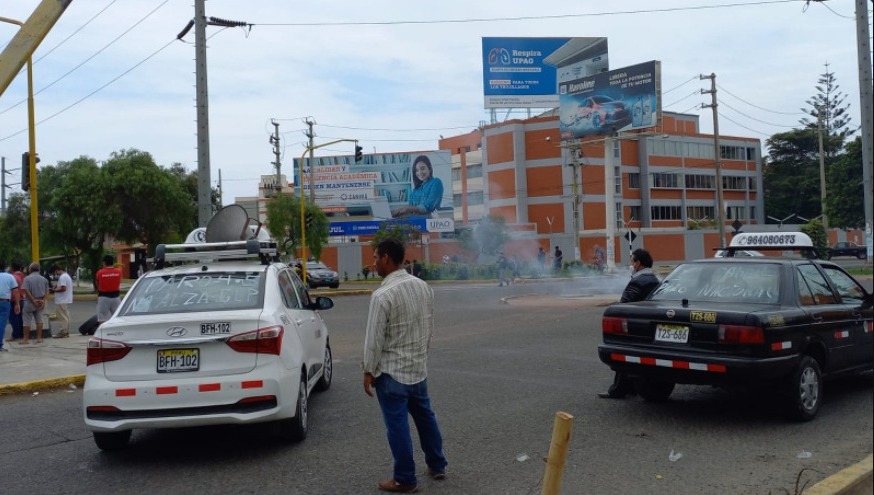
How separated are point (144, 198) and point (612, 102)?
27514 mm

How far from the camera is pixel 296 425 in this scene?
680cm

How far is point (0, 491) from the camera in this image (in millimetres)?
5824

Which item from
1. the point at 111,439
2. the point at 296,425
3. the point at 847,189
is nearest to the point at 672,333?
the point at 296,425

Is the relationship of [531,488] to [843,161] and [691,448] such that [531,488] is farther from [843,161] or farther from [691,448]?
[843,161]

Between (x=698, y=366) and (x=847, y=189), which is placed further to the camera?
(x=847, y=189)

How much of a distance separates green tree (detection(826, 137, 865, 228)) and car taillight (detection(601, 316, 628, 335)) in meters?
35.8

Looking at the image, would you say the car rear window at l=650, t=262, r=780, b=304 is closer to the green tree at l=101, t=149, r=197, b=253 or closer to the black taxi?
the black taxi

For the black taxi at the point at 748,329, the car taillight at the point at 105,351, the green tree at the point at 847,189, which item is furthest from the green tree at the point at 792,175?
the car taillight at the point at 105,351

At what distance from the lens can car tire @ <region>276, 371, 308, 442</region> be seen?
6.76 meters

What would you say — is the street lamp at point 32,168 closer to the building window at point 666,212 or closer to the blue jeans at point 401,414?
the blue jeans at point 401,414

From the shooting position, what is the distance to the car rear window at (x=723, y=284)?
7.52 metres

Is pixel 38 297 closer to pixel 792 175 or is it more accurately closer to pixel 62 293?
pixel 62 293

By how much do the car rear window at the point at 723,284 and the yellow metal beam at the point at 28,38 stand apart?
8.03 meters

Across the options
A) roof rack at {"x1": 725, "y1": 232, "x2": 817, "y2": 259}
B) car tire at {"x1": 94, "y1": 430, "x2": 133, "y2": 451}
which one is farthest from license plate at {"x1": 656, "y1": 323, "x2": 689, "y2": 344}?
car tire at {"x1": 94, "y1": 430, "x2": 133, "y2": 451}
